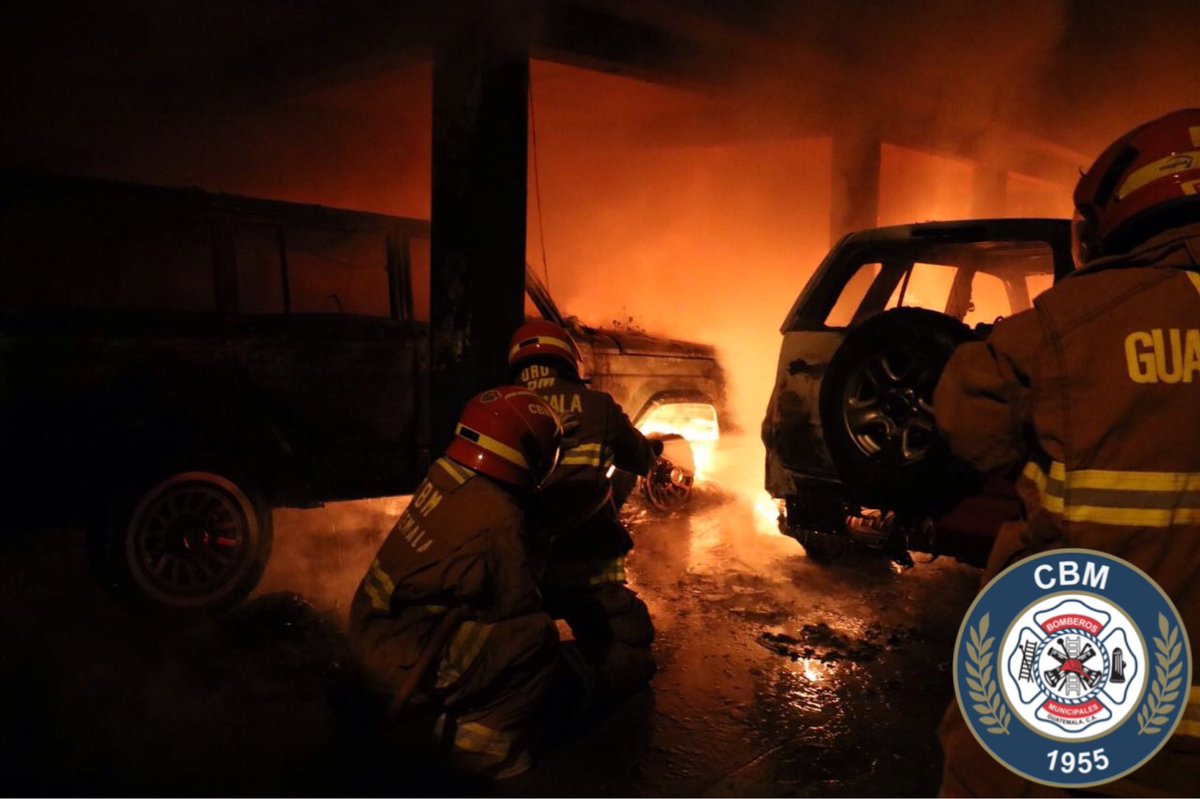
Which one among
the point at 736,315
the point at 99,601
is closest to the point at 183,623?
the point at 99,601

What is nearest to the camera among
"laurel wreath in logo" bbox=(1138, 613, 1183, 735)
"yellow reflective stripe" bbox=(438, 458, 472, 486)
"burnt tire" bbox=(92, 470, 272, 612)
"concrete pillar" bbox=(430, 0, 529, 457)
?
"laurel wreath in logo" bbox=(1138, 613, 1183, 735)

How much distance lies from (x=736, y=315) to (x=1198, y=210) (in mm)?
9668

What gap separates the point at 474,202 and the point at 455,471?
3265 mm

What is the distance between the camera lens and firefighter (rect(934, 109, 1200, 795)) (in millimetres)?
1324

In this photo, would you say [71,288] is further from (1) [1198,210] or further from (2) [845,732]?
(1) [1198,210]

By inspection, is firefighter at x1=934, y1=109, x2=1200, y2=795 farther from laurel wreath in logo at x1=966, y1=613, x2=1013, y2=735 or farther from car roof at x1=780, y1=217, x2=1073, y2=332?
car roof at x1=780, y1=217, x2=1073, y2=332

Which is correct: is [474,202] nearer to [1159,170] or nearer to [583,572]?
[583,572]

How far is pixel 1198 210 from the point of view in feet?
4.85

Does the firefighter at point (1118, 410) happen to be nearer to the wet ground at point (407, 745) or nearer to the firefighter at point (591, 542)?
the wet ground at point (407, 745)

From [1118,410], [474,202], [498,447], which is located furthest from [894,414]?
[474,202]

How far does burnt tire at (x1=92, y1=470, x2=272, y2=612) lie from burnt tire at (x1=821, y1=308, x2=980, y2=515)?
3215 millimetres

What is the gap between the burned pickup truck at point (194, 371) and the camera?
3.86 metres

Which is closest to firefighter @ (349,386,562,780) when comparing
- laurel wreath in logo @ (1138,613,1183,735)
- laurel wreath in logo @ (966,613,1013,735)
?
laurel wreath in logo @ (966,613,1013,735)

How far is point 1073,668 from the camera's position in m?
1.34
